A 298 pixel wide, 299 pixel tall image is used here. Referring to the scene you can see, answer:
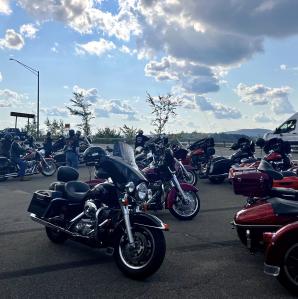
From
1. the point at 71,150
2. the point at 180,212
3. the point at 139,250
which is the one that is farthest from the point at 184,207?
the point at 71,150

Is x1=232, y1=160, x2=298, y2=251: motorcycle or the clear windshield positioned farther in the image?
the clear windshield

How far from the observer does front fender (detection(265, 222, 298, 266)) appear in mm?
4102

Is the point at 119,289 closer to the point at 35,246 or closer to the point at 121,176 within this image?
the point at 121,176

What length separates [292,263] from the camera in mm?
4133

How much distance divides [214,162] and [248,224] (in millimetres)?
8471

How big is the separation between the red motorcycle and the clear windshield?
1.96m

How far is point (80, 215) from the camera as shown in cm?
552

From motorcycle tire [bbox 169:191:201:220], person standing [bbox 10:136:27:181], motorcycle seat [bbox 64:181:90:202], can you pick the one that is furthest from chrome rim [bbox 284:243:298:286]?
person standing [bbox 10:136:27:181]

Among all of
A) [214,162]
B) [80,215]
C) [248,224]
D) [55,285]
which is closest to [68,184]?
[80,215]

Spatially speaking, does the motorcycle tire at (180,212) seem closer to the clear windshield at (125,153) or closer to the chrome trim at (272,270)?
the clear windshield at (125,153)

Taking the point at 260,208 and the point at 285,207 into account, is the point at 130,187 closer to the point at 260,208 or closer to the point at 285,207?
the point at 260,208

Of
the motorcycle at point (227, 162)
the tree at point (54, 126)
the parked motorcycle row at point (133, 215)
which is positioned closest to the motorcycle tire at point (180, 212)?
the parked motorcycle row at point (133, 215)

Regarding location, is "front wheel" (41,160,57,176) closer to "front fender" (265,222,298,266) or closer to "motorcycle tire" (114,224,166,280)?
"motorcycle tire" (114,224,166,280)

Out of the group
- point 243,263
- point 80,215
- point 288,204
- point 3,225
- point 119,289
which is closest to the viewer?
point 119,289
